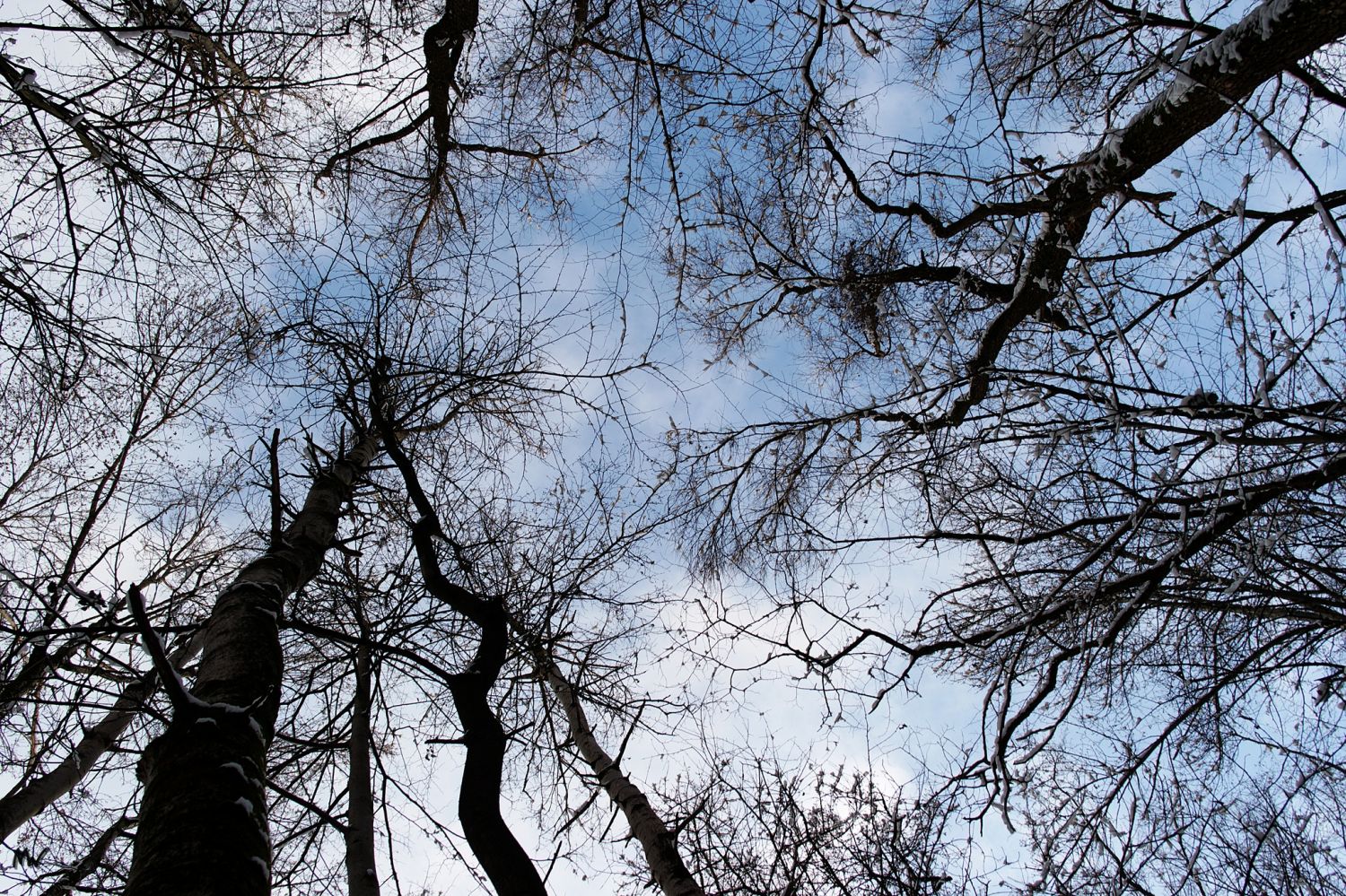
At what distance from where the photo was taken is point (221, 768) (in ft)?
7.73

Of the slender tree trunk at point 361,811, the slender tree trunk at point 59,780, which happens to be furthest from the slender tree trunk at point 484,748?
the slender tree trunk at point 59,780

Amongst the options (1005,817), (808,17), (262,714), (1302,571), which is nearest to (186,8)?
(262,714)

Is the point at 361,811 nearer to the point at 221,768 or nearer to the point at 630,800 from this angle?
the point at 221,768

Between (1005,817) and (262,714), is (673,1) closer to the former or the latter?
(262,714)

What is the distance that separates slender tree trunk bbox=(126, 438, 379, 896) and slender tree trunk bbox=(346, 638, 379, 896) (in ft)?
1.41

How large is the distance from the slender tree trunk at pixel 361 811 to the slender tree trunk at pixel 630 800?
3.88 ft

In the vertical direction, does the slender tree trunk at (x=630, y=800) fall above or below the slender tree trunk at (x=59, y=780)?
below

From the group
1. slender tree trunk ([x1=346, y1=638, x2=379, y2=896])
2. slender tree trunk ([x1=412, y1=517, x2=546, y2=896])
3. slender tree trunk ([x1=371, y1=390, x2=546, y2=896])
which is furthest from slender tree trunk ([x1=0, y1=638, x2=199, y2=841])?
slender tree trunk ([x1=412, y1=517, x2=546, y2=896])

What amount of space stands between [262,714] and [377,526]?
3.24 meters

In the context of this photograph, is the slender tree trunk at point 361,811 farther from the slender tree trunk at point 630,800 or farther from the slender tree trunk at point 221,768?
the slender tree trunk at point 630,800

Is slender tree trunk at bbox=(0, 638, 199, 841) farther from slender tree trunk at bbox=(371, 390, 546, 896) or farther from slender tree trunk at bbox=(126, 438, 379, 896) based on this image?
slender tree trunk at bbox=(371, 390, 546, 896)

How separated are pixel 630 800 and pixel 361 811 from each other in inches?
81.8

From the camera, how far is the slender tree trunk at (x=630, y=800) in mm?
4402

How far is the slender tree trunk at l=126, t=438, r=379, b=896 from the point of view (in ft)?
6.67
